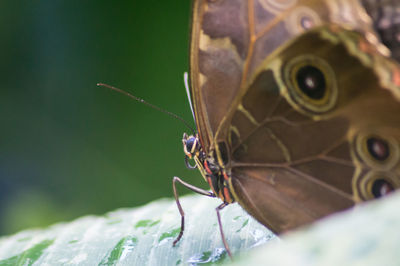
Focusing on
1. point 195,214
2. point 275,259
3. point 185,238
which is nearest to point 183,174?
point 195,214

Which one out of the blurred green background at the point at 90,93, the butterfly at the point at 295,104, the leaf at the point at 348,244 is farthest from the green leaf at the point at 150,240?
the blurred green background at the point at 90,93

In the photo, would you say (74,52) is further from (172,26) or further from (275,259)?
(275,259)

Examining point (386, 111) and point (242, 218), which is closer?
point (386, 111)

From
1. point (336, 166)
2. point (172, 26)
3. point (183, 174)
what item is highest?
point (172, 26)

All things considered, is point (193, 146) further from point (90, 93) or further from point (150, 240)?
point (90, 93)

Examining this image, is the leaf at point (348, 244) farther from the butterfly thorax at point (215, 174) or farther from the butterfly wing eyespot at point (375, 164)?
the butterfly thorax at point (215, 174)

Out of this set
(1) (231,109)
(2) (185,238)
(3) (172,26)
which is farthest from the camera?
(3) (172,26)
